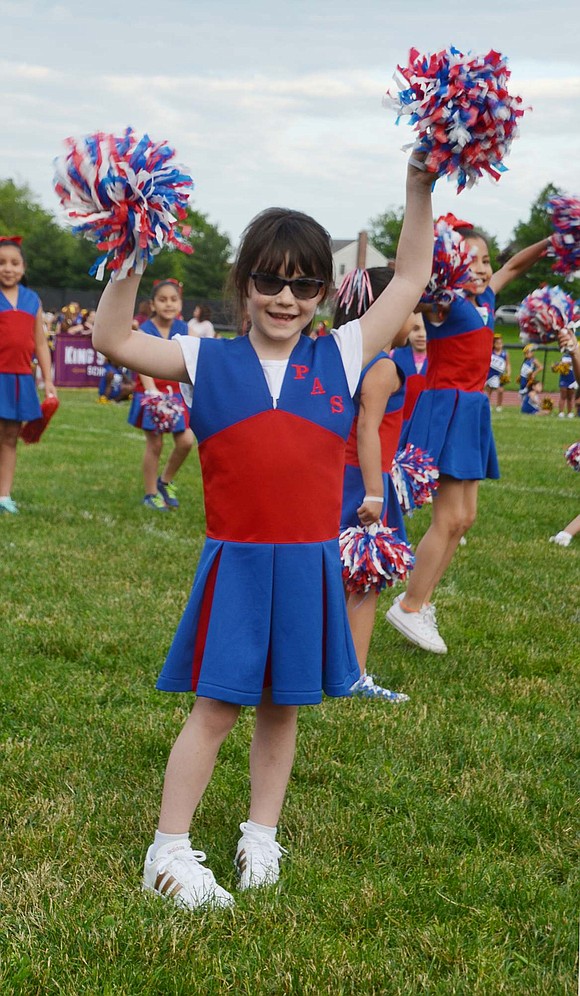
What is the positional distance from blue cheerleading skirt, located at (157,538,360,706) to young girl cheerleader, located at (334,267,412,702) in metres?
1.41

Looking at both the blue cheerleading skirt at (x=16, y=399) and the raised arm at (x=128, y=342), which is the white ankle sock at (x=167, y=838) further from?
the blue cheerleading skirt at (x=16, y=399)

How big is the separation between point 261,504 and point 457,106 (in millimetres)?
1023

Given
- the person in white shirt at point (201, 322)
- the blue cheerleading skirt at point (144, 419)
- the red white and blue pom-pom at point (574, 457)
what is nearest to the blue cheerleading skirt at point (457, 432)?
the red white and blue pom-pom at point (574, 457)

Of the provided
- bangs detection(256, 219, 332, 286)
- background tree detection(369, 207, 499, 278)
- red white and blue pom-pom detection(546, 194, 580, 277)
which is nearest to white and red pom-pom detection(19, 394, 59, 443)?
red white and blue pom-pom detection(546, 194, 580, 277)

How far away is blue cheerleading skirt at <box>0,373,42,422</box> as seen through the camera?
8297 mm

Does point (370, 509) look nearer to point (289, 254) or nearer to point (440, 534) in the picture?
point (440, 534)

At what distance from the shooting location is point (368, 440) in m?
4.22

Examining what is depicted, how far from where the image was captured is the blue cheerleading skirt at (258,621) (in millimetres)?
2680

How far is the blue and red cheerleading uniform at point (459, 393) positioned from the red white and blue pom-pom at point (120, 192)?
2875mm

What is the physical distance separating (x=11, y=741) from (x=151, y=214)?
2030 millimetres

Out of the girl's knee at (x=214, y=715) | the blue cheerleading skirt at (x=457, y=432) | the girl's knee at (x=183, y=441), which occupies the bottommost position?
the girl's knee at (x=214, y=715)

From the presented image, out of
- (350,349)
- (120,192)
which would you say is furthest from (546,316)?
(120,192)

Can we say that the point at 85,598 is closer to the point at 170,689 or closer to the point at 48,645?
the point at 48,645

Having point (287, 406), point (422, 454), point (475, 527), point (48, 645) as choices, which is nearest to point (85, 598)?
point (48, 645)
